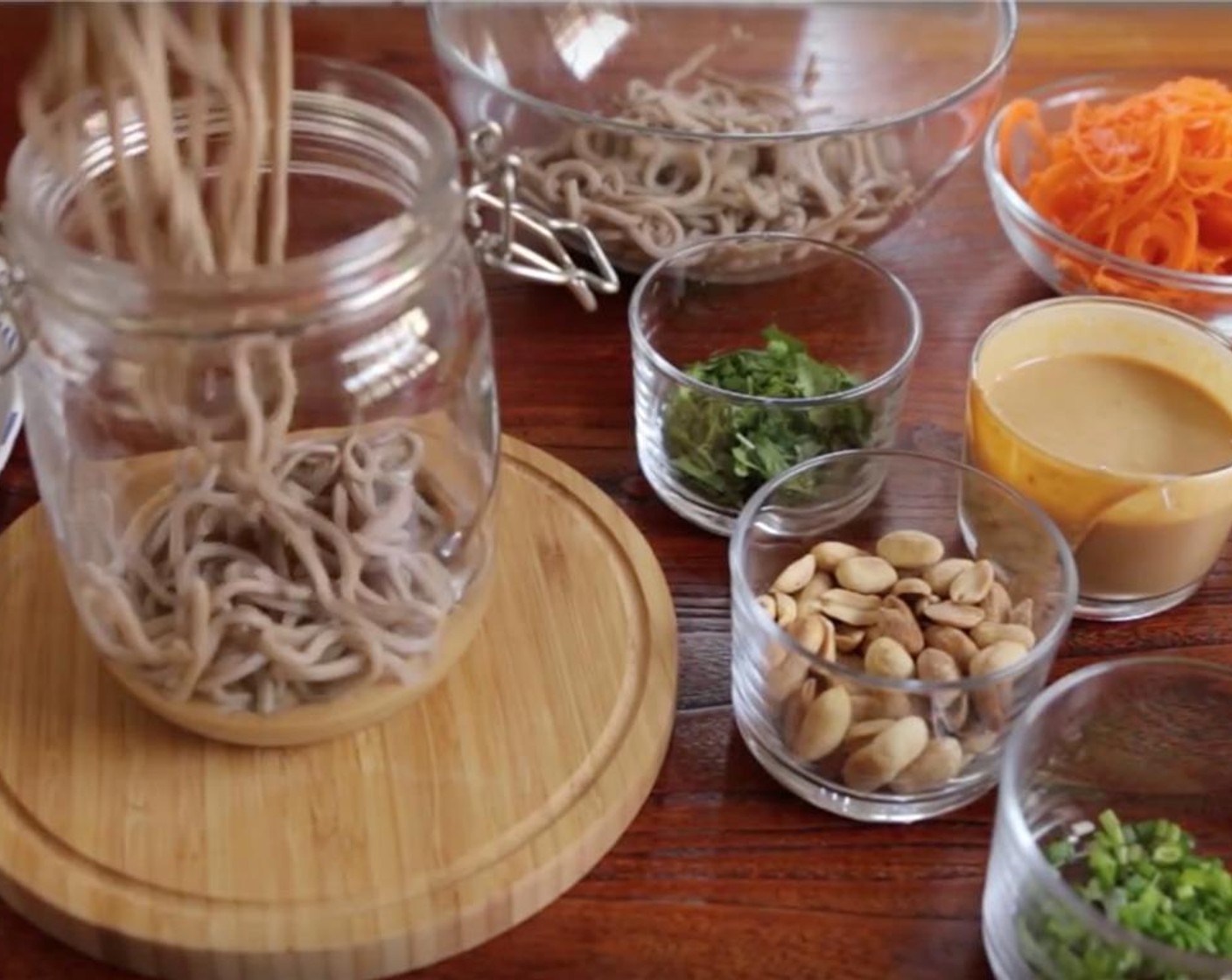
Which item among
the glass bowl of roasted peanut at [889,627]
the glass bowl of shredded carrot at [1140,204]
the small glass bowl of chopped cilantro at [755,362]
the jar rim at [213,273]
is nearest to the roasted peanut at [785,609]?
the glass bowl of roasted peanut at [889,627]

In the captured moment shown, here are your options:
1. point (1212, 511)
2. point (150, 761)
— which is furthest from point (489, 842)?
point (1212, 511)

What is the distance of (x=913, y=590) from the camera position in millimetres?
782

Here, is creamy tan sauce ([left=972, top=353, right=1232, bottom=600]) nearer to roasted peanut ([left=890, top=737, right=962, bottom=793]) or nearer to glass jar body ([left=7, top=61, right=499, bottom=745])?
roasted peanut ([left=890, top=737, right=962, bottom=793])

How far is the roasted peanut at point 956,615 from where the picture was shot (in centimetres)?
76

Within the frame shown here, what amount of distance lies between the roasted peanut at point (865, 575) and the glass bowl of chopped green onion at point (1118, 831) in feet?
0.36

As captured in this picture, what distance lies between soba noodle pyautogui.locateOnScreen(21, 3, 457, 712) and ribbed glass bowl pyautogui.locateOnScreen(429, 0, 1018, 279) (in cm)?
28

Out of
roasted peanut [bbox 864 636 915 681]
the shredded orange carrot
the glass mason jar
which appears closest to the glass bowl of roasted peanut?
roasted peanut [bbox 864 636 915 681]

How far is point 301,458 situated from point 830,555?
26 centimetres

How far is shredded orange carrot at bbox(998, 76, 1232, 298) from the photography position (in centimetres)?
100

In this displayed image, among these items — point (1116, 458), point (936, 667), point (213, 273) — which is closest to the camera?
point (213, 273)

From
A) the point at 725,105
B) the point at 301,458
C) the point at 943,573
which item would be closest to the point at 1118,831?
the point at 943,573

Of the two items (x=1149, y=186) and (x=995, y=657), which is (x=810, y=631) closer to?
(x=995, y=657)

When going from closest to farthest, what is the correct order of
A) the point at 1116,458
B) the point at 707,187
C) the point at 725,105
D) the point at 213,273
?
the point at 213,273, the point at 1116,458, the point at 707,187, the point at 725,105

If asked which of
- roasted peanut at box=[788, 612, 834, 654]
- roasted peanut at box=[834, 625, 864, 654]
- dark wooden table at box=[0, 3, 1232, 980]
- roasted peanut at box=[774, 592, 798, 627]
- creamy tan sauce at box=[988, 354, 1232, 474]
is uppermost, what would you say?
creamy tan sauce at box=[988, 354, 1232, 474]
